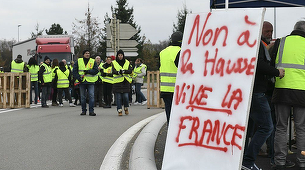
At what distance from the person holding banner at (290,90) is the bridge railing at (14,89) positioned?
12064mm

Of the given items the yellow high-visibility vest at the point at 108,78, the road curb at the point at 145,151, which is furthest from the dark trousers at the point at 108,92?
the road curb at the point at 145,151

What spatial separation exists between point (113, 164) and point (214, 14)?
2505 millimetres

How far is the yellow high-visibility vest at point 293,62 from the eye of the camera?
220 inches

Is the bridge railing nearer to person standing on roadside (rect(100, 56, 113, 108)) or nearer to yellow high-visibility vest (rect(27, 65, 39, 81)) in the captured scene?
yellow high-visibility vest (rect(27, 65, 39, 81))

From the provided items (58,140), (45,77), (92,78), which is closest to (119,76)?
(92,78)

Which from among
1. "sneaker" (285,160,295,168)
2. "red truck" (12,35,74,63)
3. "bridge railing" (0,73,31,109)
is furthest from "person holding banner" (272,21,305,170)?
"red truck" (12,35,74,63)

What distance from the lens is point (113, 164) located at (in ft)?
19.8

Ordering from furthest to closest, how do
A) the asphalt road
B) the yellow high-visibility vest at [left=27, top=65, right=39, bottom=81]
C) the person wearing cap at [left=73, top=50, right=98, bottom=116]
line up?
the yellow high-visibility vest at [left=27, top=65, right=39, bottom=81] → the person wearing cap at [left=73, top=50, right=98, bottom=116] → the asphalt road

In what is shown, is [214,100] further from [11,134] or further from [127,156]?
[11,134]

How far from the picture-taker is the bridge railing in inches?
642

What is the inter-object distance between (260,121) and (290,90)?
716 millimetres

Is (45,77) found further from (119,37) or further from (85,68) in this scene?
(85,68)

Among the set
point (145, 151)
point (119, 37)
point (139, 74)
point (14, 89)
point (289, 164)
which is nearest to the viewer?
point (289, 164)

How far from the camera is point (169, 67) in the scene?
679 centimetres
